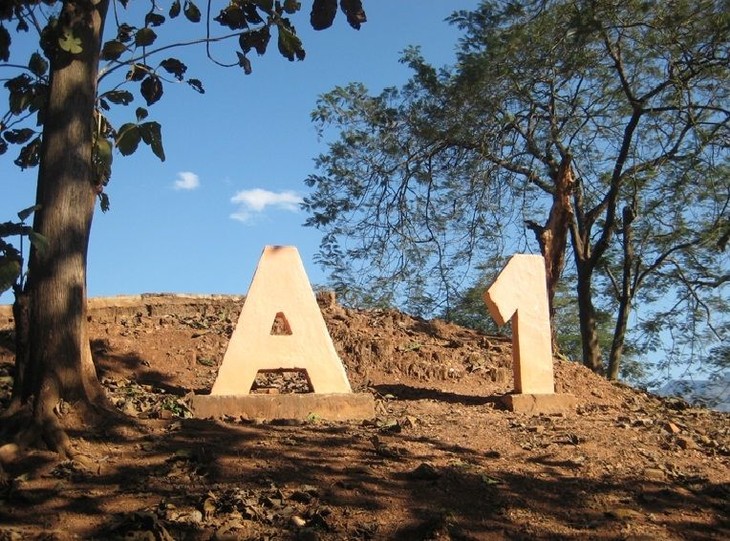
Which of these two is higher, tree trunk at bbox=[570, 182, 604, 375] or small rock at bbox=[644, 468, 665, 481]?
tree trunk at bbox=[570, 182, 604, 375]

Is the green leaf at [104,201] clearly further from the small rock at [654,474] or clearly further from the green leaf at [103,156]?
the small rock at [654,474]

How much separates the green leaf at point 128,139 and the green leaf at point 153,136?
4cm

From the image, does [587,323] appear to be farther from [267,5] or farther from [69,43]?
[69,43]

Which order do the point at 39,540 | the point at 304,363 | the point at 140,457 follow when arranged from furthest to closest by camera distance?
1. the point at 304,363
2. the point at 140,457
3. the point at 39,540

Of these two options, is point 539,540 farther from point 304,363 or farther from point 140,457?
point 304,363

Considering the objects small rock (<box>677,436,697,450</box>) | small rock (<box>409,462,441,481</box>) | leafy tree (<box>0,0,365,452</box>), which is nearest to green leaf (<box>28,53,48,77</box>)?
leafy tree (<box>0,0,365,452</box>)

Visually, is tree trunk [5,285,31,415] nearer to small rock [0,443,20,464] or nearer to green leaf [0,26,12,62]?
small rock [0,443,20,464]

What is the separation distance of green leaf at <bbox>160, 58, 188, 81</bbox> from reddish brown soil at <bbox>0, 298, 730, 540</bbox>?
2.22 meters

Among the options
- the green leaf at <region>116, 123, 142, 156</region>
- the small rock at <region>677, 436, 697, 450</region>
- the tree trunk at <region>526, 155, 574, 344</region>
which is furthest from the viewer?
the tree trunk at <region>526, 155, 574, 344</region>

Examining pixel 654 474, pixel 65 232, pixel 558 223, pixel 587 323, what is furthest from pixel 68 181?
pixel 587 323

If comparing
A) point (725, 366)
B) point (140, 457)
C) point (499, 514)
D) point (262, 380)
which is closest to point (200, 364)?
point (262, 380)

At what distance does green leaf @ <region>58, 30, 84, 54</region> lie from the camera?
15.8 ft

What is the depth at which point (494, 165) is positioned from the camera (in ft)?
42.8

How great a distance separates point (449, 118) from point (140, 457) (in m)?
9.29
